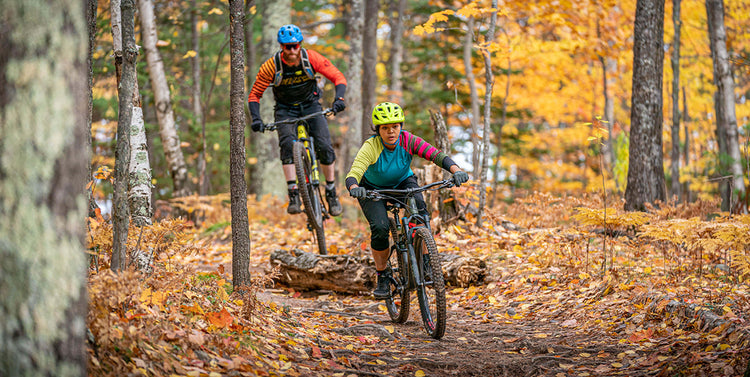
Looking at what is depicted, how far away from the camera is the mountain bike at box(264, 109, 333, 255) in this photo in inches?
316

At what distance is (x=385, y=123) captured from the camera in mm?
5754

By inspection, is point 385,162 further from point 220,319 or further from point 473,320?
point 220,319

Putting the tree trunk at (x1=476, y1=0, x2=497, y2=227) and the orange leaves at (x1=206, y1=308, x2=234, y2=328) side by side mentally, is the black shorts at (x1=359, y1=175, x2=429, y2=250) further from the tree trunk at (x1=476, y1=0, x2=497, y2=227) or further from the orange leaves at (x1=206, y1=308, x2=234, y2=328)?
the tree trunk at (x1=476, y1=0, x2=497, y2=227)

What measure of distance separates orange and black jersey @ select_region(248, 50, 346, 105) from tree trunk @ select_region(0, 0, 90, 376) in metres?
5.43

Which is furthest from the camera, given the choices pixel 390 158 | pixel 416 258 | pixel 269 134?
pixel 269 134

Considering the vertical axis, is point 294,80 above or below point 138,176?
above

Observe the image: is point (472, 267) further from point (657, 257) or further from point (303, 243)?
point (303, 243)

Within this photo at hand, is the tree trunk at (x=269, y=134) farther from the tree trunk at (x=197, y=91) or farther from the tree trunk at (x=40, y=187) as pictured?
the tree trunk at (x=40, y=187)

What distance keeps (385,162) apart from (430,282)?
136 centimetres

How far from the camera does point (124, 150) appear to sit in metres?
4.21

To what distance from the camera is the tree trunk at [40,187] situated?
2.16 m

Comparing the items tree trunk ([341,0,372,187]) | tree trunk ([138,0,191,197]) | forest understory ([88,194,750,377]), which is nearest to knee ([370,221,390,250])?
forest understory ([88,194,750,377])

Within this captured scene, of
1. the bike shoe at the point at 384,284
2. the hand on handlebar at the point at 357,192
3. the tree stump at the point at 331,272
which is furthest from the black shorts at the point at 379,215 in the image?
the tree stump at the point at 331,272

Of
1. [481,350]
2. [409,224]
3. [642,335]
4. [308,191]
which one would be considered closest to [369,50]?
[308,191]
